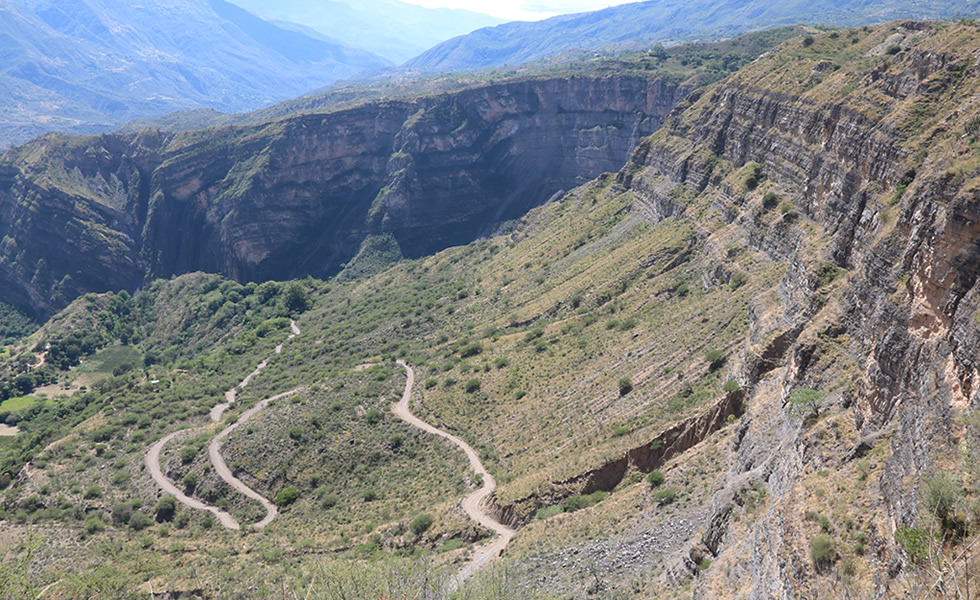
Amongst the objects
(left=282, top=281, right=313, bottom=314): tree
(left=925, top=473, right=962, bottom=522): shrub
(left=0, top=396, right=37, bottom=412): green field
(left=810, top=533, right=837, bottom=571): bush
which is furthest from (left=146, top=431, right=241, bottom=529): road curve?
(left=282, top=281, right=313, bottom=314): tree

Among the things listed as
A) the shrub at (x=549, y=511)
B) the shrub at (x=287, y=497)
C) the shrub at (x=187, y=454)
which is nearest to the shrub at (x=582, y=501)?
the shrub at (x=549, y=511)

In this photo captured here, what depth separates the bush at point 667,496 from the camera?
3847 centimetres

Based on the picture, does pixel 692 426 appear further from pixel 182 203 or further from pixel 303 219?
pixel 182 203

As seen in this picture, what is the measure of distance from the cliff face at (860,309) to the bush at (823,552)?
20 cm

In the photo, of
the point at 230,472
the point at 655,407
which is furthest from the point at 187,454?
the point at 655,407

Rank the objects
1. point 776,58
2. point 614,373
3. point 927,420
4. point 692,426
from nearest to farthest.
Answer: point 927,420, point 692,426, point 614,373, point 776,58

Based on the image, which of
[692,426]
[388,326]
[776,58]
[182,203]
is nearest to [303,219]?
[182,203]

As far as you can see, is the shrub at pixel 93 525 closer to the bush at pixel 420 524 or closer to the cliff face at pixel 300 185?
the bush at pixel 420 524

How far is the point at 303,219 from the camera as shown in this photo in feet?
561

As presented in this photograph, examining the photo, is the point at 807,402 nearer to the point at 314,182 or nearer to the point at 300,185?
the point at 300,185

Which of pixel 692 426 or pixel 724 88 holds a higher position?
pixel 724 88

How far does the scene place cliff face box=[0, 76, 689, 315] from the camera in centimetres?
16025

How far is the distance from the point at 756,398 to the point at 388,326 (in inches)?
2547

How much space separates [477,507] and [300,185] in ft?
451
